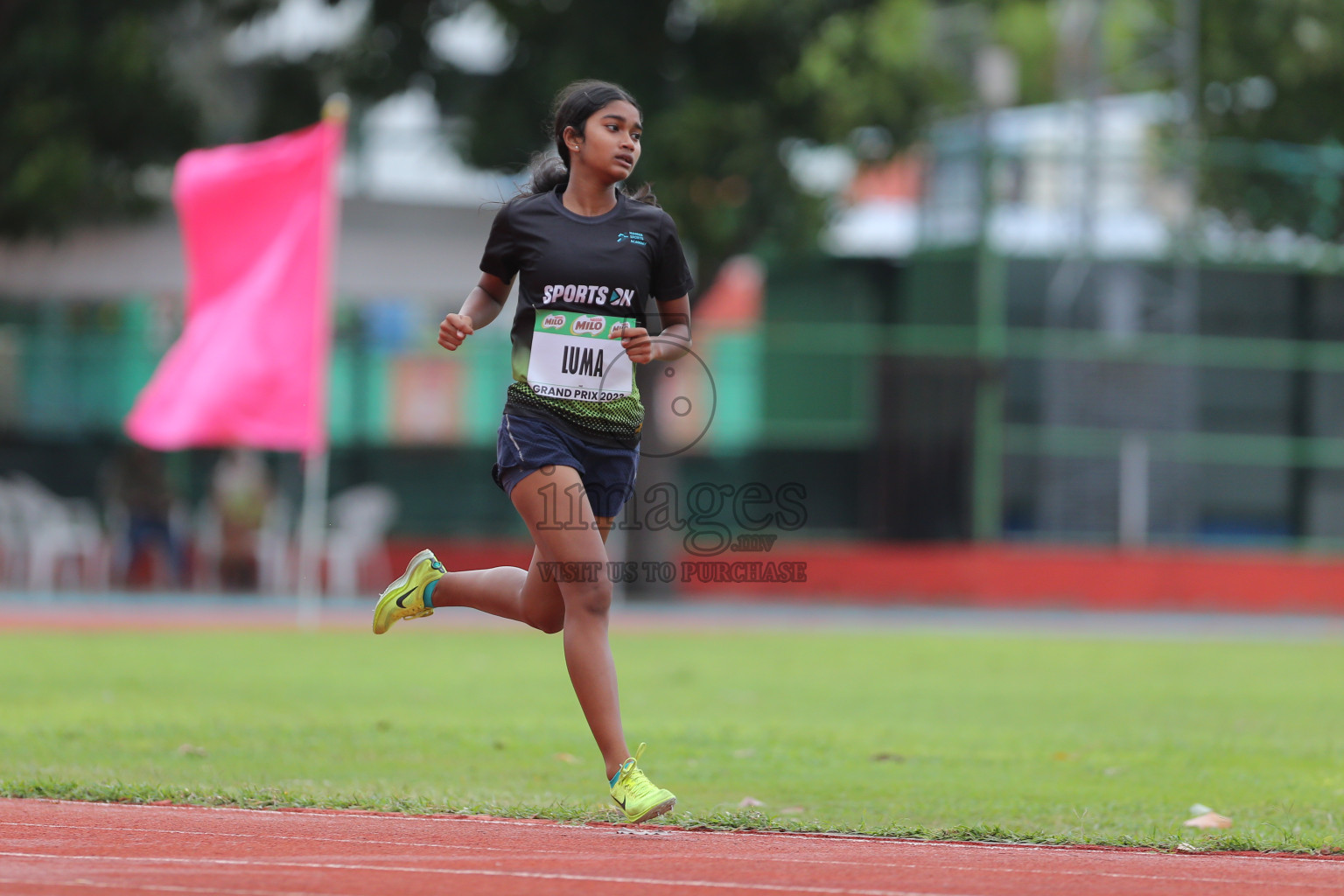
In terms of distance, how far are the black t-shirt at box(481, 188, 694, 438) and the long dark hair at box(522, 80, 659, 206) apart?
135 mm

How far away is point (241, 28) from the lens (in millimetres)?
22406

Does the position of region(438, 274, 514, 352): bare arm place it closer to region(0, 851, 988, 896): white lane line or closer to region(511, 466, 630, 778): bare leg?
region(511, 466, 630, 778): bare leg

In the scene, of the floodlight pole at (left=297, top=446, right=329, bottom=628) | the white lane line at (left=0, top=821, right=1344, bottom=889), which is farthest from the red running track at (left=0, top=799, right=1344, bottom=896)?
the floodlight pole at (left=297, top=446, right=329, bottom=628)

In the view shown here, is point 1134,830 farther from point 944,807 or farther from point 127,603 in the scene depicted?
point 127,603

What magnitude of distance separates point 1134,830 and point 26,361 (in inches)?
791

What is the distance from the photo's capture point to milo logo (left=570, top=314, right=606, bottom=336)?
586cm

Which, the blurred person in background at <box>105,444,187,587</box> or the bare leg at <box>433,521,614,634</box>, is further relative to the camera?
the blurred person in background at <box>105,444,187,587</box>

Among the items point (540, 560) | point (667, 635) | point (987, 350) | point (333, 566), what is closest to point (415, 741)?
point (540, 560)

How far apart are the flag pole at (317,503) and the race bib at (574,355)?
10804 mm

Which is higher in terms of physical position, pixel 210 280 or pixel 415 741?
pixel 210 280

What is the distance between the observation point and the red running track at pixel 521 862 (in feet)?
14.9

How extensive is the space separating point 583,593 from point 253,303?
453 inches

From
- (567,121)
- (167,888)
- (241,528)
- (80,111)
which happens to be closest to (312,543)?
(241,528)

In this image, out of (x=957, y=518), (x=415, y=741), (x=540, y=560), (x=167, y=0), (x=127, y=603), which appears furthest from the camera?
(x=957, y=518)
